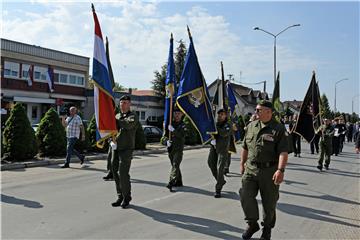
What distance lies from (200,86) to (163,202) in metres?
2.86

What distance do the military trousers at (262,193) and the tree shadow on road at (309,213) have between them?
186 centimetres

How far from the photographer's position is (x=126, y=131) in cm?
700

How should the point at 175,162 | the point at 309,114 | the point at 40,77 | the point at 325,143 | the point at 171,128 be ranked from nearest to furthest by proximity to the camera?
the point at 171,128 → the point at 175,162 → the point at 309,114 → the point at 325,143 → the point at 40,77

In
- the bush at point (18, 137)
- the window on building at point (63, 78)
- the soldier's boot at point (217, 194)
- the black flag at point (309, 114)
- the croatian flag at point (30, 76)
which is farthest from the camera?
the window on building at point (63, 78)

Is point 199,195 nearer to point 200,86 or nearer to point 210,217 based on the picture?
point 210,217

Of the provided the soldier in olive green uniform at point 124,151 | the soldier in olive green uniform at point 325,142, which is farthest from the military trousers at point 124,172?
the soldier in olive green uniform at point 325,142

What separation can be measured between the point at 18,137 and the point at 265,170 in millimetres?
9674

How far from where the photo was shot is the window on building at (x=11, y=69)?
34.1 metres

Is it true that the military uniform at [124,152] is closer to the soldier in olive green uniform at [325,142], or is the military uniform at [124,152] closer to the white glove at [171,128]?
the white glove at [171,128]

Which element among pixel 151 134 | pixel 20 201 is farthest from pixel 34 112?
pixel 20 201

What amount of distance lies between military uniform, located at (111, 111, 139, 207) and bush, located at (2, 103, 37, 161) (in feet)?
21.8

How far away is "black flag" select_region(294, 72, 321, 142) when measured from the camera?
12.2m

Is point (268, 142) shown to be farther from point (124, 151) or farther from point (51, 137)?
point (51, 137)

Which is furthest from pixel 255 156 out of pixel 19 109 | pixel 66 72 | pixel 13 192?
pixel 66 72
